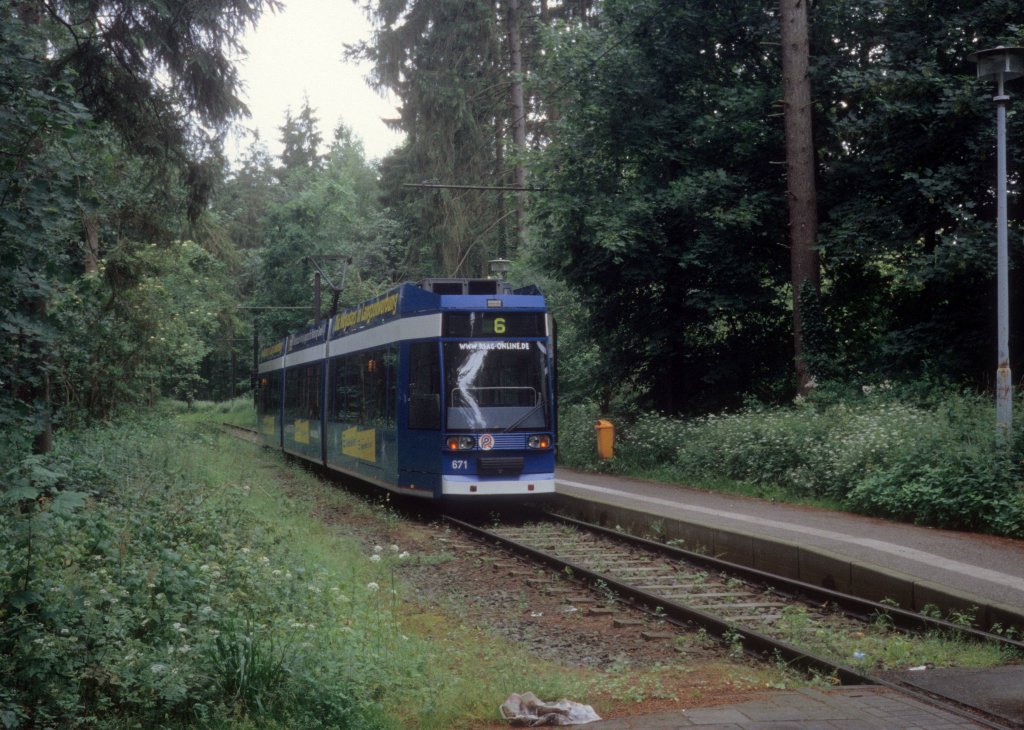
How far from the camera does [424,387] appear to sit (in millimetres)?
15062

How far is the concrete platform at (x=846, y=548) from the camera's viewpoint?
8.73m

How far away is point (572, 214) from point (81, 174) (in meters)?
14.9

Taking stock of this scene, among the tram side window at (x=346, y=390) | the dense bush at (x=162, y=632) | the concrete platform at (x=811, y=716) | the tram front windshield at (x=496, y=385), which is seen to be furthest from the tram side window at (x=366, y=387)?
the concrete platform at (x=811, y=716)

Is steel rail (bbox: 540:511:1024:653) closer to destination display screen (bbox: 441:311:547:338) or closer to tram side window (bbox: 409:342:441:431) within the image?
tram side window (bbox: 409:342:441:431)

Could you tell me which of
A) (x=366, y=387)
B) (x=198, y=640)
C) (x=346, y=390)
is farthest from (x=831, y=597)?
(x=346, y=390)

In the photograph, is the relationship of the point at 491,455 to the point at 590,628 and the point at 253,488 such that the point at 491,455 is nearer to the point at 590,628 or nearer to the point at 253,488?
the point at 253,488

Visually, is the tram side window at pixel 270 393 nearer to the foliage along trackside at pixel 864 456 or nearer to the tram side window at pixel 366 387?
the tram side window at pixel 366 387

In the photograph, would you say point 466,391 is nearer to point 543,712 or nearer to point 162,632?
point 162,632

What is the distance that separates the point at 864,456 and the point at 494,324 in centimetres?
578

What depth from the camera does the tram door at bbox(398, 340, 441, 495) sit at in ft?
48.4

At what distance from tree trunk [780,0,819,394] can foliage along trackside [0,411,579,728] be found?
12750 mm

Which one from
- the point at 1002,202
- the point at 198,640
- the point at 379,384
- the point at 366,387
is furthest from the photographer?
the point at 366,387

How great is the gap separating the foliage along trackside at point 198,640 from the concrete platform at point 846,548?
376cm

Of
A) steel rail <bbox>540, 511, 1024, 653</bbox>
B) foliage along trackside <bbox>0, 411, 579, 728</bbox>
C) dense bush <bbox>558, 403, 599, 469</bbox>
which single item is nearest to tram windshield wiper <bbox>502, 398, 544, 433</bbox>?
steel rail <bbox>540, 511, 1024, 653</bbox>
